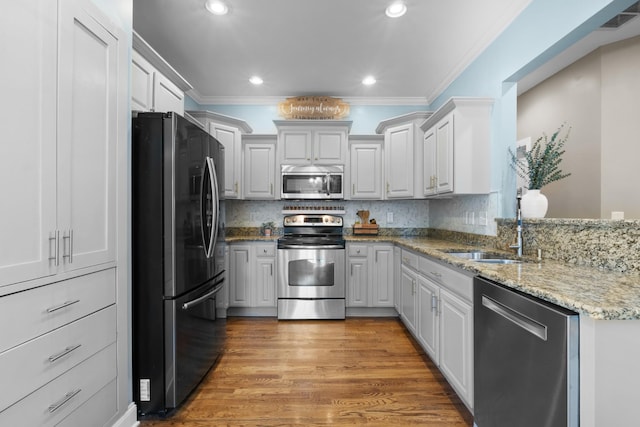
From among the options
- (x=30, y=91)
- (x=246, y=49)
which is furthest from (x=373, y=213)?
(x=30, y=91)

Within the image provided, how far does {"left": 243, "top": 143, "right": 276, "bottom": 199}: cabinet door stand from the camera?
3.88 meters

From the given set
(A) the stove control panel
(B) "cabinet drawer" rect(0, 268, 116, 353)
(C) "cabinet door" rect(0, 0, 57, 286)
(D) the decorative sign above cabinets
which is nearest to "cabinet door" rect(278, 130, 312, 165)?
(D) the decorative sign above cabinets

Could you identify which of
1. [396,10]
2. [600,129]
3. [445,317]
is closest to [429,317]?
[445,317]

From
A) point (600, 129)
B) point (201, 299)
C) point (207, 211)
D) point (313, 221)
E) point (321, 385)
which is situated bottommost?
point (321, 385)

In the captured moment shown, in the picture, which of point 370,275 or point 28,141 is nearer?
point 28,141

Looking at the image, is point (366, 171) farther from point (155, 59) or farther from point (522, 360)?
point (522, 360)

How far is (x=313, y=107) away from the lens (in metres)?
3.92

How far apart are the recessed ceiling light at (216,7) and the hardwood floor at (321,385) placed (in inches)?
111

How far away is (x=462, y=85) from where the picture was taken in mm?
3061

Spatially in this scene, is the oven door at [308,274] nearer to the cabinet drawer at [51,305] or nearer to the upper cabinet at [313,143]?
the upper cabinet at [313,143]

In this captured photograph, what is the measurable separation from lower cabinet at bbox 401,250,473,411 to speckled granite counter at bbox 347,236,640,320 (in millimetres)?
228

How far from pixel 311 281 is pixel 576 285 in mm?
2621

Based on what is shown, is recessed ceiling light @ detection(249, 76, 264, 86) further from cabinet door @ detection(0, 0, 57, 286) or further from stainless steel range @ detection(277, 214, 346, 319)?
cabinet door @ detection(0, 0, 57, 286)

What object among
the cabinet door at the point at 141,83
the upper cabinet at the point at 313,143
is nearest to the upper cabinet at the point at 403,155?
the upper cabinet at the point at 313,143
